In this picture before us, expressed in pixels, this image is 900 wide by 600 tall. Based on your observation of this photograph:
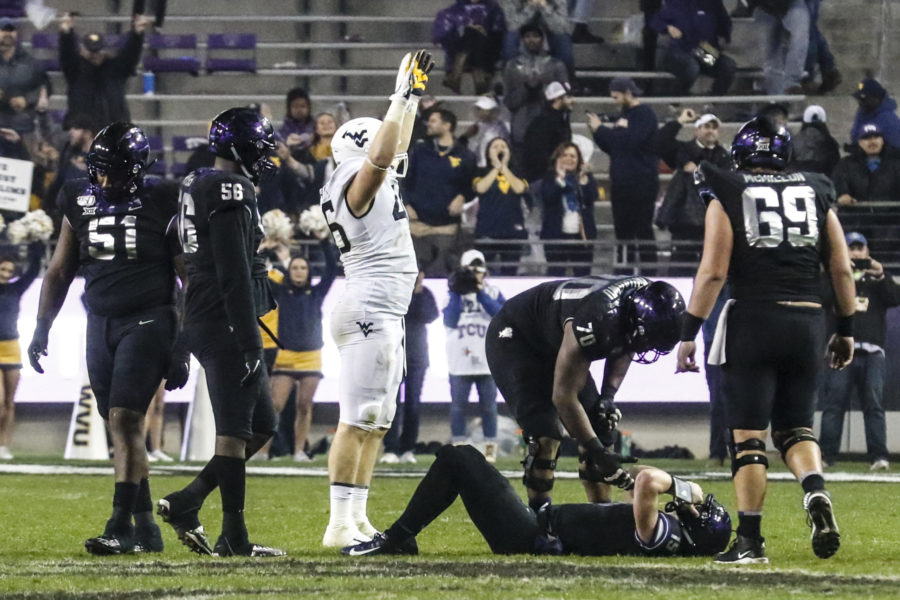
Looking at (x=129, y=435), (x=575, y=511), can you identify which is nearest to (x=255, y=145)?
(x=129, y=435)

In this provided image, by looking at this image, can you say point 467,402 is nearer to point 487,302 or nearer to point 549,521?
point 487,302

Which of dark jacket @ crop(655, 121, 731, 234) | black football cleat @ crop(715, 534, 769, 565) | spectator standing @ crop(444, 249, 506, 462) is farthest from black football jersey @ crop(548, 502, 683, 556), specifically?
dark jacket @ crop(655, 121, 731, 234)

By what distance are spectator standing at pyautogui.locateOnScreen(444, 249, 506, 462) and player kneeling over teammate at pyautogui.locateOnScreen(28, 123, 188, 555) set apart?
25.2ft

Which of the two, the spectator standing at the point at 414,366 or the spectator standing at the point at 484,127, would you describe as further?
the spectator standing at the point at 484,127

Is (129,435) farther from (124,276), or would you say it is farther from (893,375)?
(893,375)

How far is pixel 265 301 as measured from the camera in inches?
267

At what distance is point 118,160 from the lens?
688cm

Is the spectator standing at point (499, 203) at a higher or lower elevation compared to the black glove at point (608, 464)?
higher

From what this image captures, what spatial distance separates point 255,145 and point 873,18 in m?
15.8

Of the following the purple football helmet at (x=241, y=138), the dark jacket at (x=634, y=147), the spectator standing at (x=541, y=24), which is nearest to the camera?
the purple football helmet at (x=241, y=138)

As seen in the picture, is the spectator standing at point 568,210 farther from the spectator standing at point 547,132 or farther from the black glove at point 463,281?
the black glove at point 463,281

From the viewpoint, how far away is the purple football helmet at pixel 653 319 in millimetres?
6387

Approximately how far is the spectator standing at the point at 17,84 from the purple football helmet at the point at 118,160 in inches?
458

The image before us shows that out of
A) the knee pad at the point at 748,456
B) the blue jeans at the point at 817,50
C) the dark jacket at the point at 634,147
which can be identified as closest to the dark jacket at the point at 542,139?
the dark jacket at the point at 634,147
